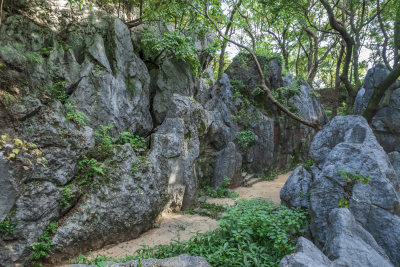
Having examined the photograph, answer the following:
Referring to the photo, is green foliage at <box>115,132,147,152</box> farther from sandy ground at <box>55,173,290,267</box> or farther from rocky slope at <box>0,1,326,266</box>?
sandy ground at <box>55,173,290,267</box>

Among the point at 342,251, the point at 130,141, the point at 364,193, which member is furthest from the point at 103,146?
the point at 364,193

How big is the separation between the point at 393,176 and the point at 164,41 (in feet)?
30.6

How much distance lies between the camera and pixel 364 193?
4.18m

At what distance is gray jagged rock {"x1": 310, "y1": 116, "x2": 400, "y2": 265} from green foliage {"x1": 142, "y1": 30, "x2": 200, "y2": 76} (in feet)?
25.3

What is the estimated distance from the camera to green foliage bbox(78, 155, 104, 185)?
19.5ft

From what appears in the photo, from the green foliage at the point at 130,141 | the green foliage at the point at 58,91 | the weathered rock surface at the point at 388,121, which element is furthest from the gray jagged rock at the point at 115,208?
the weathered rock surface at the point at 388,121

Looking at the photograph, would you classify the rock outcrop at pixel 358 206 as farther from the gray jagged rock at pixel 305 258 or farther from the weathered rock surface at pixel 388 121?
the weathered rock surface at pixel 388 121

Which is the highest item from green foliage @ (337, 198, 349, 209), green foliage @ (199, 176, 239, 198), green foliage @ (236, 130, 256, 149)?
green foliage @ (236, 130, 256, 149)

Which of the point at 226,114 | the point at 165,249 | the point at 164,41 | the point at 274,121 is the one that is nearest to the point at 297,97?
the point at 274,121

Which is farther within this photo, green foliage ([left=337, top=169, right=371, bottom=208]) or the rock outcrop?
green foliage ([left=337, top=169, right=371, bottom=208])

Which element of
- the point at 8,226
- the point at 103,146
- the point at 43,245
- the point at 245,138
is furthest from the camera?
the point at 245,138

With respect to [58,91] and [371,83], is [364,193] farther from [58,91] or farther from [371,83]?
[371,83]

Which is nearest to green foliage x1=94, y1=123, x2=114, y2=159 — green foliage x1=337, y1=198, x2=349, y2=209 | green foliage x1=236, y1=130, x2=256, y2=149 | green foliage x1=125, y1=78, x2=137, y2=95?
green foliage x1=125, y1=78, x2=137, y2=95

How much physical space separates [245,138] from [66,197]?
33.7 ft
